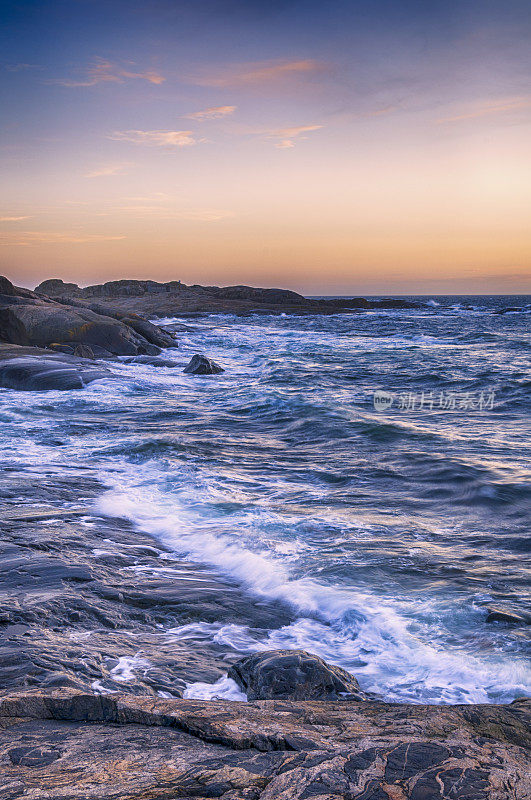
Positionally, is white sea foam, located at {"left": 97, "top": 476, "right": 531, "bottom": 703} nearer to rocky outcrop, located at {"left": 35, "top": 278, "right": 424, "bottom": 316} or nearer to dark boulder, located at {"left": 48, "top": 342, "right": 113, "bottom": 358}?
dark boulder, located at {"left": 48, "top": 342, "right": 113, "bottom": 358}

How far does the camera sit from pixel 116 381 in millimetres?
18234

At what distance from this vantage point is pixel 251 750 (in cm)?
215

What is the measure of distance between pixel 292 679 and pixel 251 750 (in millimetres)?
1121

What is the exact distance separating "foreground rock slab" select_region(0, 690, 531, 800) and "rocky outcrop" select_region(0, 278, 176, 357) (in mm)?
21696

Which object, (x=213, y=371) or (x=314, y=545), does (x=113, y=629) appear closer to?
(x=314, y=545)

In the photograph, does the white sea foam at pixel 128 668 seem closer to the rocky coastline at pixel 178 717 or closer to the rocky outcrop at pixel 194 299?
the rocky coastline at pixel 178 717

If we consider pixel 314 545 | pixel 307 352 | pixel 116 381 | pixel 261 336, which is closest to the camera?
pixel 314 545

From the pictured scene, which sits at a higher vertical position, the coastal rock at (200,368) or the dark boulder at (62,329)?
the dark boulder at (62,329)

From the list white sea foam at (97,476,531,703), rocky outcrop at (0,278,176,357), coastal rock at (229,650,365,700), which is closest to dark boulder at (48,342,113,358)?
rocky outcrop at (0,278,176,357)

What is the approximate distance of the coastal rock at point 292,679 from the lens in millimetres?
3191

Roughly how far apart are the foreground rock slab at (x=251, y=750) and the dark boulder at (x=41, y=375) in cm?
1550

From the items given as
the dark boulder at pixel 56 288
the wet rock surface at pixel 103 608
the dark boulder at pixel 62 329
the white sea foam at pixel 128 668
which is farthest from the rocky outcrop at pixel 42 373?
the dark boulder at pixel 56 288

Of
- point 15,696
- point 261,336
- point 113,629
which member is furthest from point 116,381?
point 261,336

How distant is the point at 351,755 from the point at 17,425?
461 inches
